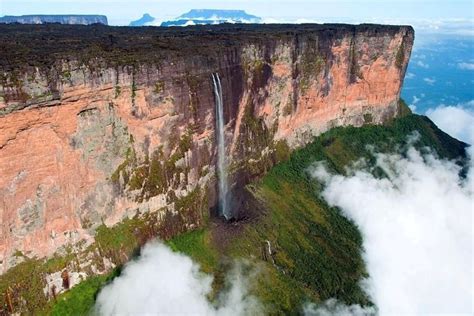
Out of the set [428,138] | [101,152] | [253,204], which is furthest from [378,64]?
[101,152]

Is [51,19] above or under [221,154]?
above

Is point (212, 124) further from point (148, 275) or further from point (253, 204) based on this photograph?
point (148, 275)

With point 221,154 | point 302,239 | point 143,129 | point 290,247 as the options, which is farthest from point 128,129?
point 302,239

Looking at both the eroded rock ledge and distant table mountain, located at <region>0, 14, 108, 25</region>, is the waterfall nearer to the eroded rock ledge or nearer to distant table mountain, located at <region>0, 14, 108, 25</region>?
the eroded rock ledge

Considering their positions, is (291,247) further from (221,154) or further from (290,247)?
(221,154)

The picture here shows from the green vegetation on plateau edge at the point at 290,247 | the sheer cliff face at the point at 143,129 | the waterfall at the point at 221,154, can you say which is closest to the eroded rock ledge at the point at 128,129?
the sheer cliff face at the point at 143,129

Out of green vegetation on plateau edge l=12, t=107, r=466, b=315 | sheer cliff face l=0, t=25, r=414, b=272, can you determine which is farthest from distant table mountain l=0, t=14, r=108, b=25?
green vegetation on plateau edge l=12, t=107, r=466, b=315
